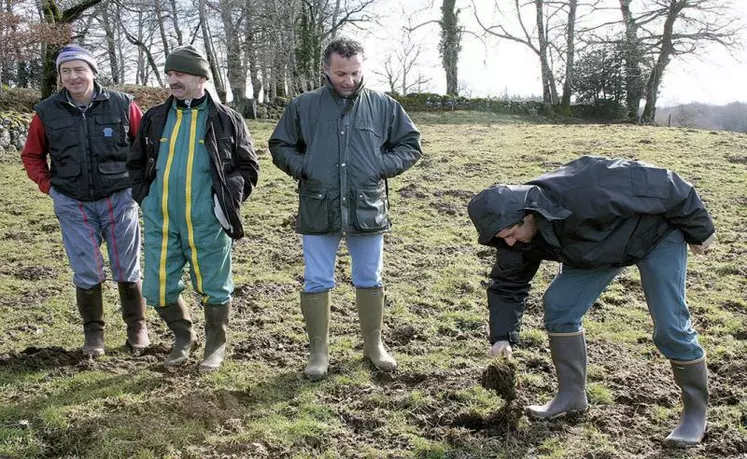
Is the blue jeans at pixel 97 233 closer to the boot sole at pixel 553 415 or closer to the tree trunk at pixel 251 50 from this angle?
the boot sole at pixel 553 415

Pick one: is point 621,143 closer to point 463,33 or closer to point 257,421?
point 257,421

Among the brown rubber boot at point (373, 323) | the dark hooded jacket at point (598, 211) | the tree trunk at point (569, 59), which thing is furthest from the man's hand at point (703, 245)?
the tree trunk at point (569, 59)

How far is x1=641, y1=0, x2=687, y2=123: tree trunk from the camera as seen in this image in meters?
26.3

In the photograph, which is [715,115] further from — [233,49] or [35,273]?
[35,273]

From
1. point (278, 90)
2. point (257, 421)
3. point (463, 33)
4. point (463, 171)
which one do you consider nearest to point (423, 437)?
point (257, 421)

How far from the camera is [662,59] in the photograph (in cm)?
2681

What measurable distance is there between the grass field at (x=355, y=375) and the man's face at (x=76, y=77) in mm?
1802

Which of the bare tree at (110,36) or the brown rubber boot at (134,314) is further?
the bare tree at (110,36)

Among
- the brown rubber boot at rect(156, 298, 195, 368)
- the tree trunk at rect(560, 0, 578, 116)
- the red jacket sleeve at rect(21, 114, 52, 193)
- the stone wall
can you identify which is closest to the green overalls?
the brown rubber boot at rect(156, 298, 195, 368)

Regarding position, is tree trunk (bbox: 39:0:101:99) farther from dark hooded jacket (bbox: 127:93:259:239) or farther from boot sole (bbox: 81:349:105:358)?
dark hooded jacket (bbox: 127:93:259:239)

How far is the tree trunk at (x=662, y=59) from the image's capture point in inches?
1037

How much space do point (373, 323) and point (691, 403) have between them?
78.1 inches

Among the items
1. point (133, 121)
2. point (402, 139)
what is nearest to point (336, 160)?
point (402, 139)

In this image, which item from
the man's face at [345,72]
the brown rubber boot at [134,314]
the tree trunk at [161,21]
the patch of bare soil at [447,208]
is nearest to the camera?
the man's face at [345,72]
